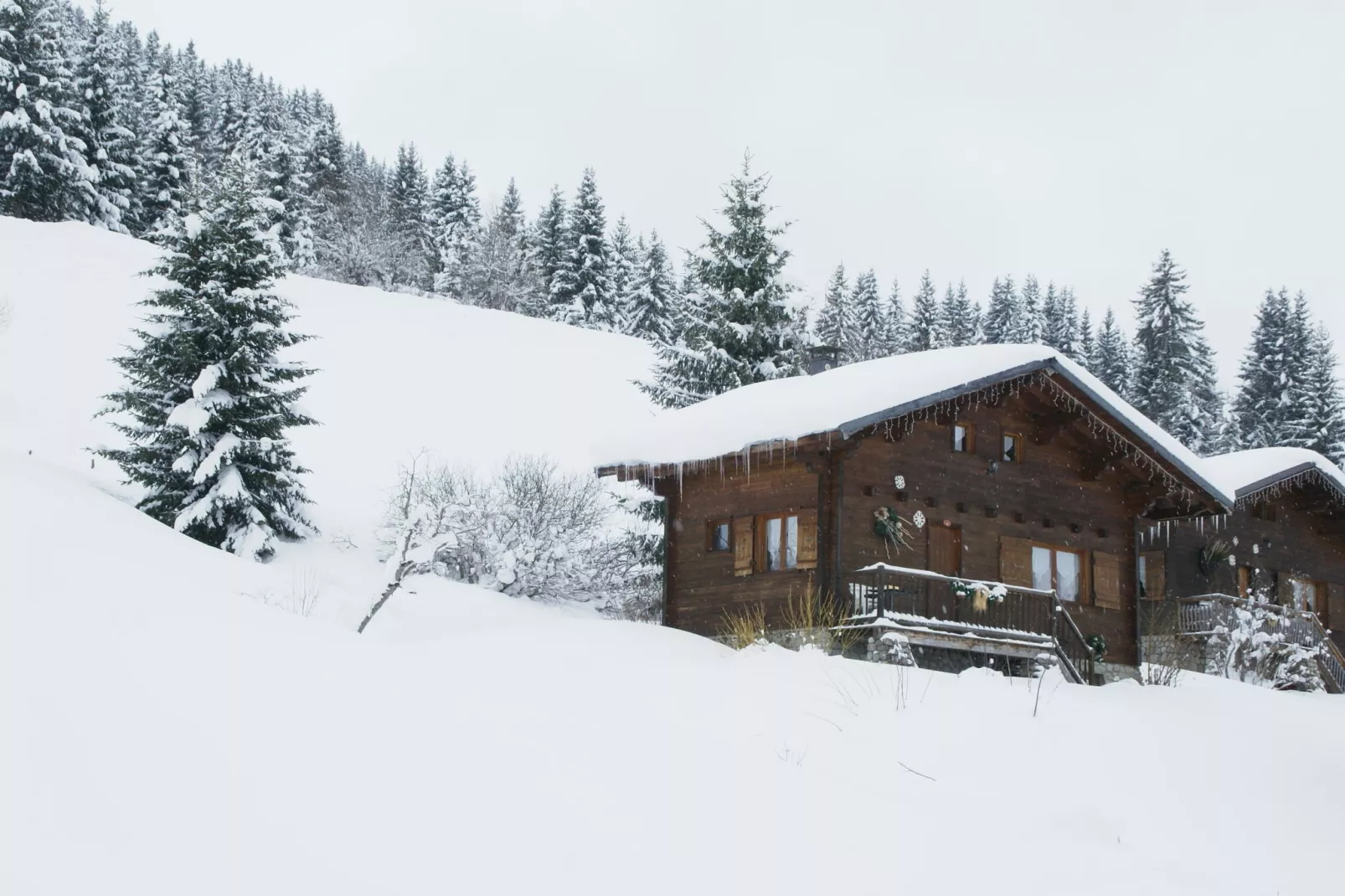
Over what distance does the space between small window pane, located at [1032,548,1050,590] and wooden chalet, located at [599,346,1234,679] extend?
0.05 metres

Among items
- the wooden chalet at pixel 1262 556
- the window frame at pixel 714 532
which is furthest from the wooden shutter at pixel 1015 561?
the wooden chalet at pixel 1262 556

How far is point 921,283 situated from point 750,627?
57.6 metres

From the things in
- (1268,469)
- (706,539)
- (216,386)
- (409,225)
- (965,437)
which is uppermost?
(409,225)

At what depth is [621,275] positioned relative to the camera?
73312 millimetres

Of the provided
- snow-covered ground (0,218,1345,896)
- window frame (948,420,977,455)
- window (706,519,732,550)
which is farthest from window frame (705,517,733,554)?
window frame (948,420,977,455)

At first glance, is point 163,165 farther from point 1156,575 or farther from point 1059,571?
point 1059,571

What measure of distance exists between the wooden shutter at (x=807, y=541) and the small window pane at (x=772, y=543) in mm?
763

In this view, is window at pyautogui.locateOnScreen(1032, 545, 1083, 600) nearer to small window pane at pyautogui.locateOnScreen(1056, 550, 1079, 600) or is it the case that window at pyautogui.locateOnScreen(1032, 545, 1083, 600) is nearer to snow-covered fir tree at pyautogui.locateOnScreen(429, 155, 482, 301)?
small window pane at pyautogui.locateOnScreen(1056, 550, 1079, 600)

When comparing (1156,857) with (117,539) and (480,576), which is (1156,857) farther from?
(480,576)

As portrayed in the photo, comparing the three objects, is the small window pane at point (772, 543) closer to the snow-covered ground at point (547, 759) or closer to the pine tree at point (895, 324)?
the snow-covered ground at point (547, 759)

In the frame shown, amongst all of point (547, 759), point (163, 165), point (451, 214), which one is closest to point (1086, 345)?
point (451, 214)

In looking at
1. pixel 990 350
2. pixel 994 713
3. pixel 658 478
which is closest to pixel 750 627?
pixel 658 478

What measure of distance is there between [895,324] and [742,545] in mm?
63797

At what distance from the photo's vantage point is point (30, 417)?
31047mm
